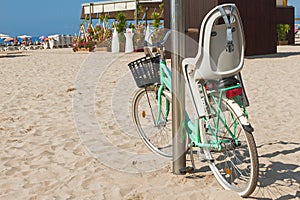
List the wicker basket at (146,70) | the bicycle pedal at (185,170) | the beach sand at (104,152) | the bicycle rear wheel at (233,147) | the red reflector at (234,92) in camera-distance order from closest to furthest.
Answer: the bicycle rear wheel at (233,147), the red reflector at (234,92), the beach sand at (104,152), the bicycle pedal at (185,170), the wicker basket at (146,70)

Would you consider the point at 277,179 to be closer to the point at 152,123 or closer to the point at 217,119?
the point at 217,119

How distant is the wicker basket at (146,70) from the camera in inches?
148

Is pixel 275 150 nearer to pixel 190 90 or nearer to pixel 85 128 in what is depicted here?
pixel 190 90

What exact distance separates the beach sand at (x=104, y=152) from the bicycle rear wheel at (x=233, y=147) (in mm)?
118

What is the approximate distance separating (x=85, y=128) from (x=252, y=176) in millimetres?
2941

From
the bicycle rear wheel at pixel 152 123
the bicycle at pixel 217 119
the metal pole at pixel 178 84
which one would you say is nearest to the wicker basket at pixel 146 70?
the bicycle at pixel 217 119

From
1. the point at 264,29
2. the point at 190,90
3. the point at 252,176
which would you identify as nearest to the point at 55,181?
the point at 190,90

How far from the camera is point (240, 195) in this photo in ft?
9.82

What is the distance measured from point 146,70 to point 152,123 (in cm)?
86

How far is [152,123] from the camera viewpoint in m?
4.53

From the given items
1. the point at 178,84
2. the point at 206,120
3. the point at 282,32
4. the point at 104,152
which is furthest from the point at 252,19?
the point at 206,120

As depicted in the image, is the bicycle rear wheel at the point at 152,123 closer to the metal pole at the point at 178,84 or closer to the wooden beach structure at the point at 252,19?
the metal pole at the point at 178,84

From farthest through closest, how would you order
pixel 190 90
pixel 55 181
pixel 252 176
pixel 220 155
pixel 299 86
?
1. pixel 299 86
2. pixel 220 155
3. pixel 55 181
4. pixel 190 90
5. pixel 252 176

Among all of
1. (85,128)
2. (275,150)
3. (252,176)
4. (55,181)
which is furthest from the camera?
(85,128)
